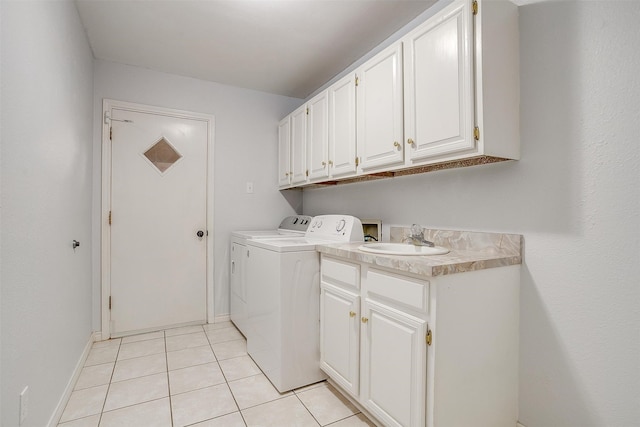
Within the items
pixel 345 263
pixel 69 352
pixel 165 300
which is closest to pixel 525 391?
Answer: pixel 345 263

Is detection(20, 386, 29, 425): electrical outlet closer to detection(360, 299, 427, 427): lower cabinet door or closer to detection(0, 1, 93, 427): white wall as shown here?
detection(0, 1, 93, 427): white wall

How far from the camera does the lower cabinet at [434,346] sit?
1.20 metres

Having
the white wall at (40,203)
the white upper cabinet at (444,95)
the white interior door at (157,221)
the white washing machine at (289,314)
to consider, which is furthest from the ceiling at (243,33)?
the white washing machine at (289,314)

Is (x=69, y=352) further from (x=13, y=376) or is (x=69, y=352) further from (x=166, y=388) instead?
(x=13, y=376)

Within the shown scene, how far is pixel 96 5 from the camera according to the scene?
6.38 ft

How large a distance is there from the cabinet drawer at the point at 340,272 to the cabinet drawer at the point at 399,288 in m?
0.10

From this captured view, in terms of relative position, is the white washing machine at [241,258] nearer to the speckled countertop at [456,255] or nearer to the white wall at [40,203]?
the speckled countertop at [456,255]

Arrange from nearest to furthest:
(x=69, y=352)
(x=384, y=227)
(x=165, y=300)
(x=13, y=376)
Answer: (x=13, y=376), (x=69, y=352), (x=384, y=227), (x=165, y=300)

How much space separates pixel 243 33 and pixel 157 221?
1769 mm

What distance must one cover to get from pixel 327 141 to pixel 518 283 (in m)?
1.58

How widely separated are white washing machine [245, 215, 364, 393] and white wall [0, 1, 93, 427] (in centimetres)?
108

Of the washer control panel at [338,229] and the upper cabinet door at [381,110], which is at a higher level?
the upper cabinet door at [381,110]

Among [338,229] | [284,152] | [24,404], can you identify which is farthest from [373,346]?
[284,152]

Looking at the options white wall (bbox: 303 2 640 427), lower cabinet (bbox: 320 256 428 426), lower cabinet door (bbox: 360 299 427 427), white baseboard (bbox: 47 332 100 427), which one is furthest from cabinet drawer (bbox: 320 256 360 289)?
white baseboard (bbox: 47 332 100 427)
